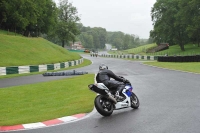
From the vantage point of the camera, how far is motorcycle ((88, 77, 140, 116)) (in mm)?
7766

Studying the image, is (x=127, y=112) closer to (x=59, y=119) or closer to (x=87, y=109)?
(x=87, y=109)

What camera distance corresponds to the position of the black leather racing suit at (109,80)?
8384mm

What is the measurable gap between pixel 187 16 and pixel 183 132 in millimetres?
60649

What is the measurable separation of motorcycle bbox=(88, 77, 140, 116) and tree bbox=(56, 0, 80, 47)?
7957 centimetres

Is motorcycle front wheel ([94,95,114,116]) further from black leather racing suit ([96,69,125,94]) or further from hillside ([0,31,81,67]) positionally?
hillside ([0,31,81,67])

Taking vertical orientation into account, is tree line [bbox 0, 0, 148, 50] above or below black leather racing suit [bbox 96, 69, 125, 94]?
above

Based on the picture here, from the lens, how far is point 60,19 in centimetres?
9319

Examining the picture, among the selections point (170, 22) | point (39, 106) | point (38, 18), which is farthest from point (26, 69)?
point (170, 22)

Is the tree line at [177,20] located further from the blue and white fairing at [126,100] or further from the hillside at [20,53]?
the blue and white fairing at [126,100]

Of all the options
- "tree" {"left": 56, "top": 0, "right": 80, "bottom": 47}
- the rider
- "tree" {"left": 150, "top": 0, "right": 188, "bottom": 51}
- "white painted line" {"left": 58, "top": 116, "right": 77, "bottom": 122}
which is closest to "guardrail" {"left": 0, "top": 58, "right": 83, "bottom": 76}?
the rider

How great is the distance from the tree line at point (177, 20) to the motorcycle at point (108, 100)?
177 ft

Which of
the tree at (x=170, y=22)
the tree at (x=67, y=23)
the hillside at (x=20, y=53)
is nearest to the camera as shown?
the hillside at (x=20, y=53)

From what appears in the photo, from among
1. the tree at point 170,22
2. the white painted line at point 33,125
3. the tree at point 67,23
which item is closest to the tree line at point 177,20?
the tree at point 170,22

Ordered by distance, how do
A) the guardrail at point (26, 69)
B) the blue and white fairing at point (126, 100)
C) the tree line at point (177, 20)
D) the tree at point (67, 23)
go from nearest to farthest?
the blue and white fairing at point (126, 100)
the guardrail at point (26, 69)
the tree line at point (177, 20)
the tree at point (67, 23)
